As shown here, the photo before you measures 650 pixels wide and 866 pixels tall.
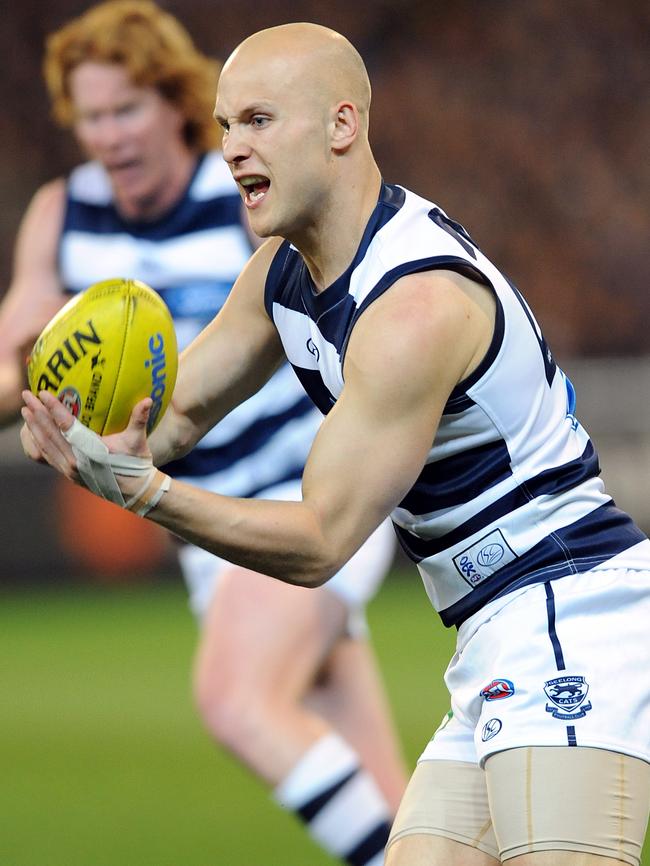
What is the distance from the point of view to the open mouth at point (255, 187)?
2793 millimetres

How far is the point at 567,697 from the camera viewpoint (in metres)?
2.66

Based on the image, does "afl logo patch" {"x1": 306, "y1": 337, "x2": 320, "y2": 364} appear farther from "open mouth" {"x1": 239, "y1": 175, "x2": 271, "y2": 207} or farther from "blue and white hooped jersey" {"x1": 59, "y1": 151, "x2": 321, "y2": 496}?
"blue and white hooped jersey" {"x1": 59, "y1": 151, "x2": 321, "y2": 496}

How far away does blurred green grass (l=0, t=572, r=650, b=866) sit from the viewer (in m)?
5.23

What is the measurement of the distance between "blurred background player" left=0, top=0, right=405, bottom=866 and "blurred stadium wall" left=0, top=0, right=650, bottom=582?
972cm

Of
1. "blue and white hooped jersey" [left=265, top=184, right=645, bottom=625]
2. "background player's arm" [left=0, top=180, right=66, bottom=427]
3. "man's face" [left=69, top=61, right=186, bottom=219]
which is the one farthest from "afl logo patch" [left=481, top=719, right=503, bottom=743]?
"man's face" [left=69, top=61, right=186, bottom=219]

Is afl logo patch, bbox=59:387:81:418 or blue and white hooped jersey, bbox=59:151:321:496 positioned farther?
blue and white hooped jersey, bbox=59:151:321:496

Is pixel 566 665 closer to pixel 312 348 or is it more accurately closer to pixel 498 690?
→ pixel 498 690

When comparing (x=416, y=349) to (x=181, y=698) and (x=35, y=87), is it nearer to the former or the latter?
(x=181, y=698)

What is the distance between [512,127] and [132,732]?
1033cm

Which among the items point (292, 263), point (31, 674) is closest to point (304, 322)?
point (292, 263)

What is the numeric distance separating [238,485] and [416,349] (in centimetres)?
200

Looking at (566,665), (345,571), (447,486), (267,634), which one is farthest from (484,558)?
(345,571)

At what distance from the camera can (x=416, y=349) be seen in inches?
101

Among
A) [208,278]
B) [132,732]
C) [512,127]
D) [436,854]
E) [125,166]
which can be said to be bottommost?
[132,732]
